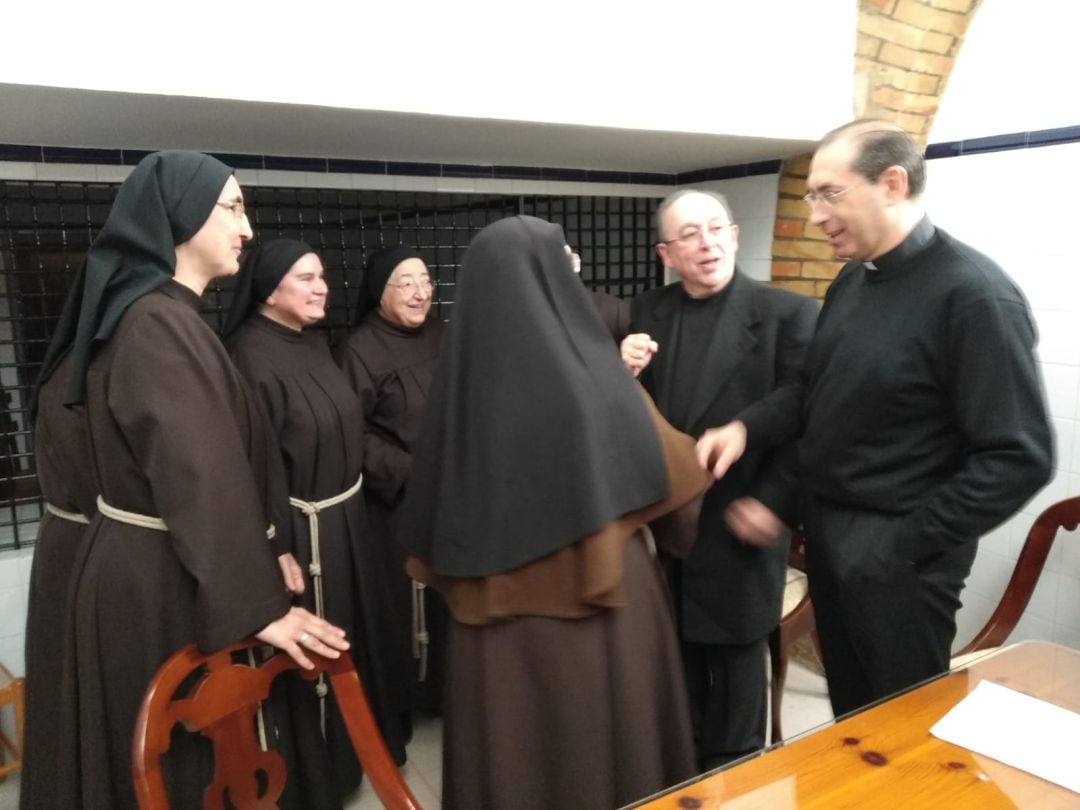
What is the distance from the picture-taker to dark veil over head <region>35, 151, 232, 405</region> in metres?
1.62

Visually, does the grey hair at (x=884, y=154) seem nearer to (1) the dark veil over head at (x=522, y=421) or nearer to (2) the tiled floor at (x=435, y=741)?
(1) the dark veil over head at (x=522, y=421)

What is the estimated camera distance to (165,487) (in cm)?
154

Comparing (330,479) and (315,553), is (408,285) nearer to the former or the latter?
(330,479)

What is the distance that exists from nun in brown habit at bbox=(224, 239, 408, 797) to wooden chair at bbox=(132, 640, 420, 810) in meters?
0.88

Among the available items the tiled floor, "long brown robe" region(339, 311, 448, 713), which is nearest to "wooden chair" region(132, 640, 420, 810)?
the tiled floor

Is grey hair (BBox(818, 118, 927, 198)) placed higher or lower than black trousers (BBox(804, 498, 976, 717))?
higher

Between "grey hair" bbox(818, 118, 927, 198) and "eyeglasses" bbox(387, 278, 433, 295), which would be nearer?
"grey hair" bbox(818, 118, 927, 198)

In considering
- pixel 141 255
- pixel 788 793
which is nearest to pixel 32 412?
pixel 141 255

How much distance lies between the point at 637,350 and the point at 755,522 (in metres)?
0.58

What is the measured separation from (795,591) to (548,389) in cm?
185

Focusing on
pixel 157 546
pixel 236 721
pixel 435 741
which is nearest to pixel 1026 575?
pixel 435 741

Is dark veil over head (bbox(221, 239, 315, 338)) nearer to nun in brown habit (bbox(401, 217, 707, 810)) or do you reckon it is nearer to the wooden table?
nun in brown habit (bbox(401, 217, 707, 810))

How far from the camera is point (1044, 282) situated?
2.61 m

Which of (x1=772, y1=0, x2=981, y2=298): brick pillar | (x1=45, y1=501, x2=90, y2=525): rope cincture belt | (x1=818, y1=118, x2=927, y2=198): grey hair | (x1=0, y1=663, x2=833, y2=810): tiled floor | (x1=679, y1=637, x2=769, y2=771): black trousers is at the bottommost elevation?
(x1=0, y1=663, x2=833, y2=810): tiled floor
